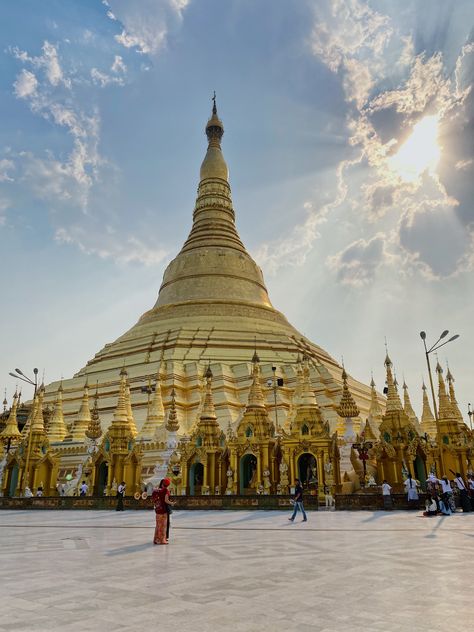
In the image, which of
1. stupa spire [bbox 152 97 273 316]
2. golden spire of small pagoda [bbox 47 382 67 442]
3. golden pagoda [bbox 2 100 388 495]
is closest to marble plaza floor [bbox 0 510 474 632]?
golden pagoda [bbox 2 100 388 495]

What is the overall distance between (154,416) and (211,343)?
11171 millimetres

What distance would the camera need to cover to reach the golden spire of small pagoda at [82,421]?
119 ft

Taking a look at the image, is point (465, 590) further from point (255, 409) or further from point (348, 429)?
point (348, 429)

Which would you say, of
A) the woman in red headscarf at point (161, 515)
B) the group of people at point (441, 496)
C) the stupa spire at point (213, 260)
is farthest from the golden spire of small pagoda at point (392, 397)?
the stupa spire at point (213, 260)

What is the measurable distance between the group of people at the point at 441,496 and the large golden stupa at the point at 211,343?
1395 centimetres

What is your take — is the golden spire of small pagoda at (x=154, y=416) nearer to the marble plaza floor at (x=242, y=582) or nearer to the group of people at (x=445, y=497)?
the group of people at (x=445, y=497)

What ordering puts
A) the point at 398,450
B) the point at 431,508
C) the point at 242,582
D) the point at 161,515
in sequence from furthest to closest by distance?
the point at 398,450
the point at 431,508
the point at 161,515
the point at 242,582

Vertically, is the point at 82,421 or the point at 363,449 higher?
the point at 82,421

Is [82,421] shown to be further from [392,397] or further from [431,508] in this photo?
[431,508]

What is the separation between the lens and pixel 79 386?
144ft

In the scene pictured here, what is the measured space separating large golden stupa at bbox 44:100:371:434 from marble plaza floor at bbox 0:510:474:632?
74.6 ft

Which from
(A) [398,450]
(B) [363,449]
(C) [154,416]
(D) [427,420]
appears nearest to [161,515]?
(B) [363,449]

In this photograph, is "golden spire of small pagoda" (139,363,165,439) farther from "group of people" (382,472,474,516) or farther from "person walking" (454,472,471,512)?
"person walking" (454,472,471,512)

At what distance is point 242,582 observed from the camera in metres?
6.13
